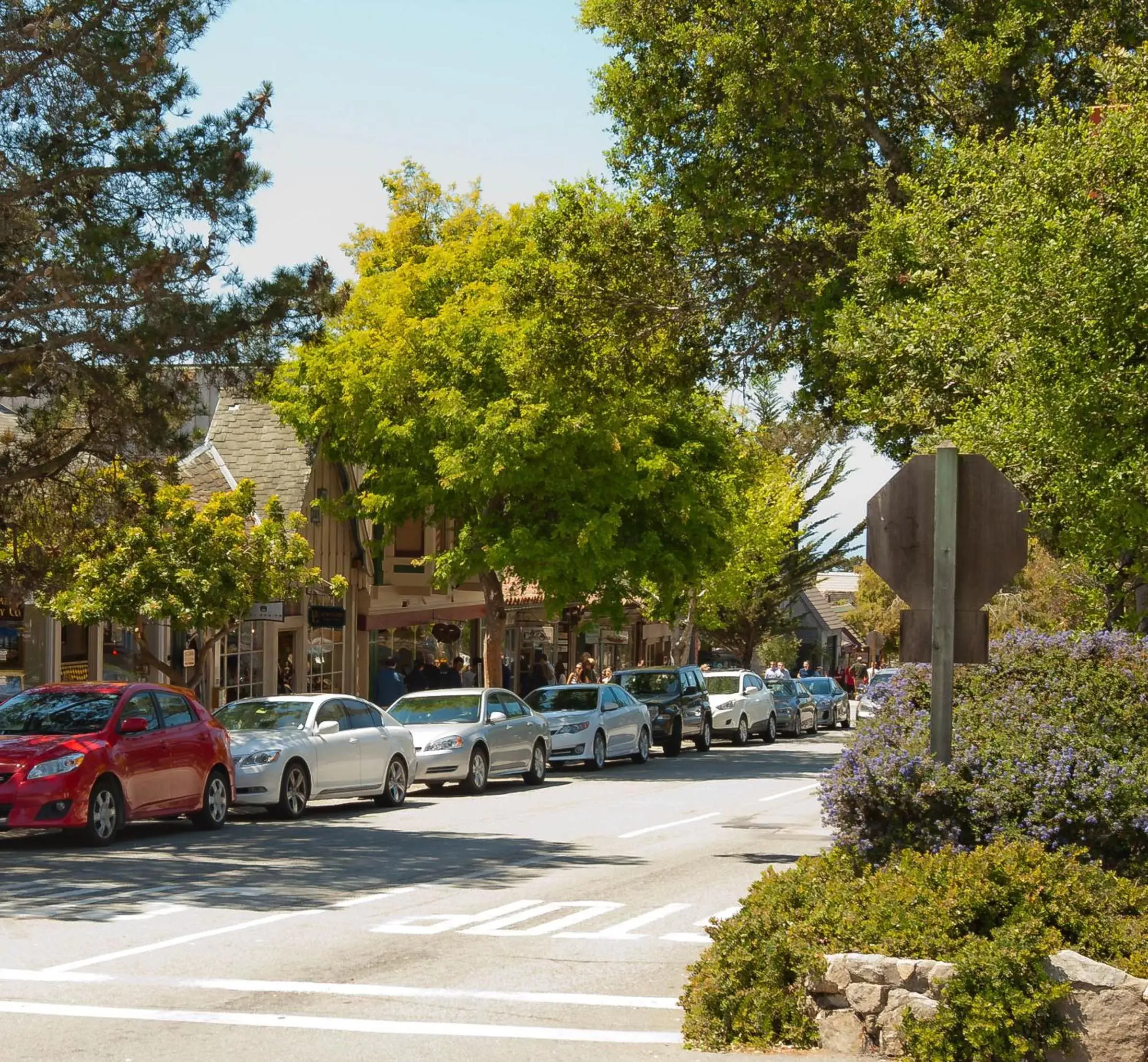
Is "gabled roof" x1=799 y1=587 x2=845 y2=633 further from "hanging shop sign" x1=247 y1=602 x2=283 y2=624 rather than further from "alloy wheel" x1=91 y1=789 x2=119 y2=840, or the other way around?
"alloy wheel" x1=91 y1=789 x2=119 y2=840

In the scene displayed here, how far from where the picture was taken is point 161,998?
348 inches

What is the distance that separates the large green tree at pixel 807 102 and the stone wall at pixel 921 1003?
618 inches

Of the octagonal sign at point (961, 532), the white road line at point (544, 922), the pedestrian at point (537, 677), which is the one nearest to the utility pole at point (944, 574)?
the octagonal sign at point (961, 532)

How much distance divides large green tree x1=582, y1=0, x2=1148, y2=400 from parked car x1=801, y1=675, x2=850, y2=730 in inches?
1121

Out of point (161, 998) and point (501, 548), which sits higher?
point (501, 548)

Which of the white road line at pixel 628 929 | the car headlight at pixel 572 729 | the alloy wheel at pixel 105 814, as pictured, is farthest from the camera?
the car headlight at pixel 572 729

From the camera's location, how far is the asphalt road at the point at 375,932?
26.3ft

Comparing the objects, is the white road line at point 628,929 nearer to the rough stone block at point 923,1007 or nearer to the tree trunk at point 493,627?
the rough stone block at point 923,1007

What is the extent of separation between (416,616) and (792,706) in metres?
10.6

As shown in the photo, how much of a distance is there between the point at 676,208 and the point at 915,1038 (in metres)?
17.8

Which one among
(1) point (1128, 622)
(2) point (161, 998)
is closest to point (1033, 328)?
(1) point (1128, 622)

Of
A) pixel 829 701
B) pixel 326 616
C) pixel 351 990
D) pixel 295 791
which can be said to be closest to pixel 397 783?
pixel 295 791

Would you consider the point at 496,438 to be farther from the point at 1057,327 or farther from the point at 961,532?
the point at 961,532

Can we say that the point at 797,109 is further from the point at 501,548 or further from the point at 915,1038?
the point at 915,1038
